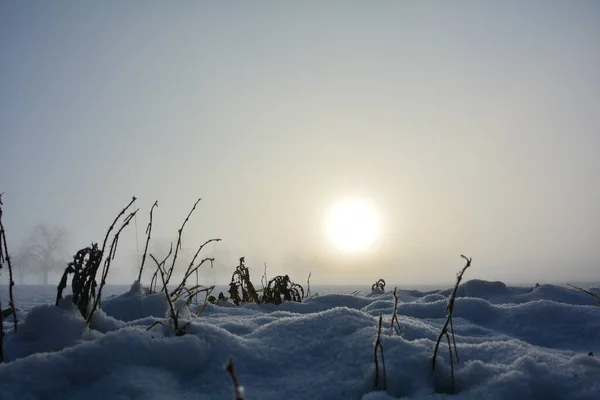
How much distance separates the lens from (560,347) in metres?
2.14

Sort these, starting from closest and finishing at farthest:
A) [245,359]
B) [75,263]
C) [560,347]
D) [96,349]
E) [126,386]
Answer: [126,386] → [96,349] → [245,359] → [75,263] → [560,347]

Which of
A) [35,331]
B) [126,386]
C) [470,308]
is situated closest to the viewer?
[126,386]

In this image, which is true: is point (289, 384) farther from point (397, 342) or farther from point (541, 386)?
point (541, 386)

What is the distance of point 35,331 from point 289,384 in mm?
1205

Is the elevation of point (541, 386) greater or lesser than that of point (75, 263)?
lesser

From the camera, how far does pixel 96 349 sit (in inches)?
55.9

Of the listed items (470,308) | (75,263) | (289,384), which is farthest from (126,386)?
(470,308)

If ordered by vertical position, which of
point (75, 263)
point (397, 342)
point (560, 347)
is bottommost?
point (560, 347)

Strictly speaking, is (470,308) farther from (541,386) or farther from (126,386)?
(126,386)

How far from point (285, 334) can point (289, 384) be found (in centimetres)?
38

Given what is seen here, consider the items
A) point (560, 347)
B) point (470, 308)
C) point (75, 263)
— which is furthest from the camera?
point (470, 308)

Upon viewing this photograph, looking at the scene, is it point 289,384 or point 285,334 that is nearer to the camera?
point 289,384

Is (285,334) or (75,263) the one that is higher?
(75,263)

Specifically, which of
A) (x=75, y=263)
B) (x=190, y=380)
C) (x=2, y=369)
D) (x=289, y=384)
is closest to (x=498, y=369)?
(x=289, y=384)
